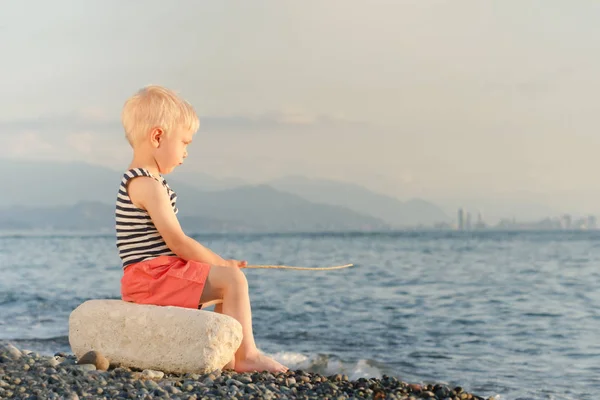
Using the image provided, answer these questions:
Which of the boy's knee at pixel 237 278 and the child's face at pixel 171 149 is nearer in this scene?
the boy's knee at pixel 237 278

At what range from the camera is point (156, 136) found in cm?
499

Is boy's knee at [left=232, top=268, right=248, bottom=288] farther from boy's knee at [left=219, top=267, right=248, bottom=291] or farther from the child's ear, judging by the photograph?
the child's ear

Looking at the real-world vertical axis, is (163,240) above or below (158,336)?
above

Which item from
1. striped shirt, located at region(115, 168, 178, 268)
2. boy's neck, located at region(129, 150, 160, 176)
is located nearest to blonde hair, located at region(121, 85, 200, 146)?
boy's neck, located at region(129, 150, 160, 176)

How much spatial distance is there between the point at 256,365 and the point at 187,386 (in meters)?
0.71

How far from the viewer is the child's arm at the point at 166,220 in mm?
4773

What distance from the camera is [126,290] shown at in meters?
5.02

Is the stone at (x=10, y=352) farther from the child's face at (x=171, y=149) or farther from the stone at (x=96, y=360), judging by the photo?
the child's face at (x=171, y=149)

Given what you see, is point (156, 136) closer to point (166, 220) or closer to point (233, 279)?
point (166, 220)

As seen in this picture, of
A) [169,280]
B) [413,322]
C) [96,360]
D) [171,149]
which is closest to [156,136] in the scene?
[171,149]

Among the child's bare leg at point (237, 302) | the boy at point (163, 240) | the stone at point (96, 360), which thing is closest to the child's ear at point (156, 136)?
the boy at point (163, 240)

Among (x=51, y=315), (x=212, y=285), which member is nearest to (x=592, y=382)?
(x=212, y=285)

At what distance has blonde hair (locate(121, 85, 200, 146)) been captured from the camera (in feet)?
16.2

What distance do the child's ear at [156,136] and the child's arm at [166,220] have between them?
265 mm
